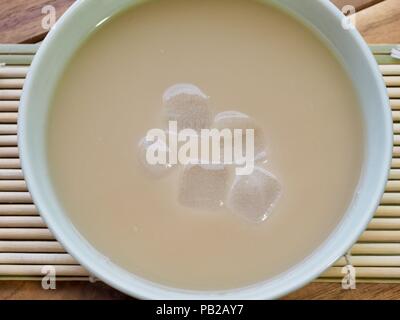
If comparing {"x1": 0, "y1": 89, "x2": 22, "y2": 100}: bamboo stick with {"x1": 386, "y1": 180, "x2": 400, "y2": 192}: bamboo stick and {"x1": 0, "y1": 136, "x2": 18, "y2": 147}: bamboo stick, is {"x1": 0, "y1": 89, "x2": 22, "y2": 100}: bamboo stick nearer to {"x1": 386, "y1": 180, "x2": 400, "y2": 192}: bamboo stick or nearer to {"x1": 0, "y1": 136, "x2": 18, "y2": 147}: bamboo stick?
{"x1": 0, "y1": 136, "x2": 18, "y2": 147}: bamboo stick

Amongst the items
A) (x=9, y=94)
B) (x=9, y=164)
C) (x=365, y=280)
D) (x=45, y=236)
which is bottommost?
(x=365, y=280)

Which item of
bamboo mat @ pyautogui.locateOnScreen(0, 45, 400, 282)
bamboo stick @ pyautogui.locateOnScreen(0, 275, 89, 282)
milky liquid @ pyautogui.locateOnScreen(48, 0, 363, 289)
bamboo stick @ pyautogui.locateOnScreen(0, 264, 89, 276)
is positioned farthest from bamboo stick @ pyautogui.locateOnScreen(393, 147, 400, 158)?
bamboo stick @ pyautogui.locateOnScreen(0, 264, 89, 276)

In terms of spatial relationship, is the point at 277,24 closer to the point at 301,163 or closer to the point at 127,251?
the point at 301,163

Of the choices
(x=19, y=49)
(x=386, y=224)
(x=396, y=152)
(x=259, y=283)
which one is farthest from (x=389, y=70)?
(x=19, y=49)

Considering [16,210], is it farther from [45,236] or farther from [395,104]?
[395,104]

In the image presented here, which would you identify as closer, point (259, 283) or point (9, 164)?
point (259, 283)

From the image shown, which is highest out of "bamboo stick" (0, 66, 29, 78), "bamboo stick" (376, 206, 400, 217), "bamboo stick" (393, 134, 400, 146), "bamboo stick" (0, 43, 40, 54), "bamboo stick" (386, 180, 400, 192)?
"bamboo stick" (0, 43, 40, 54)
